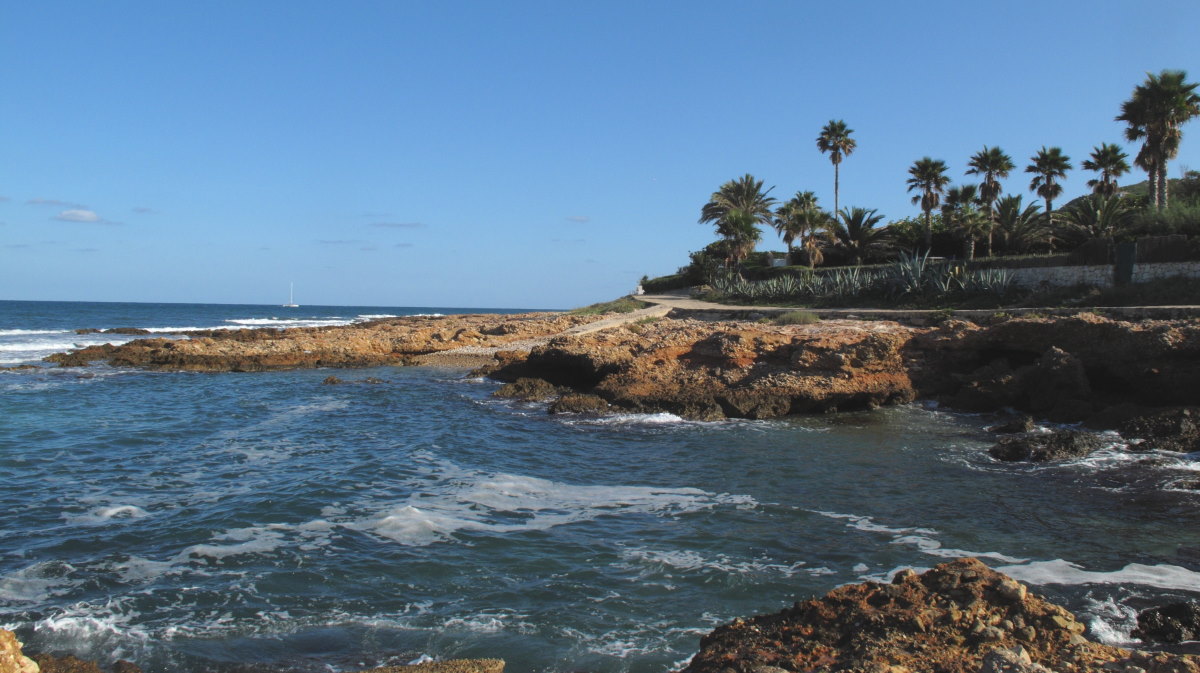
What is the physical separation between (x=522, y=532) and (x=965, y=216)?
1423 inches

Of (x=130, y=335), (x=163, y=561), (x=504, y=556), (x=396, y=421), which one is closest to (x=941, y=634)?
(x=504, y=556)

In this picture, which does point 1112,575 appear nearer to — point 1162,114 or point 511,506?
point 511,506

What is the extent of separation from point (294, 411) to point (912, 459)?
1295 centimetres

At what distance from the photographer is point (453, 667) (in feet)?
15.2

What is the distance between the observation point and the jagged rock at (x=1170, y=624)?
4918mm

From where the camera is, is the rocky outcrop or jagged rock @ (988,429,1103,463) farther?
jagged rock @ (988,429,1103,463)

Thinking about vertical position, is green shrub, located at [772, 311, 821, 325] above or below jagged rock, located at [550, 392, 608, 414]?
above

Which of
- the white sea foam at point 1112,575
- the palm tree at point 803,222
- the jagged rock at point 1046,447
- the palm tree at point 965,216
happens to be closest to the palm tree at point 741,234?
the palm tree at point 803,222

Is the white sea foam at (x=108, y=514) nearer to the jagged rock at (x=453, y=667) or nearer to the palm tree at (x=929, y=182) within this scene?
the jagged rock at (x=453, y=667)

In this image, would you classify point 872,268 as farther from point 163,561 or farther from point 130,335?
point 130,335

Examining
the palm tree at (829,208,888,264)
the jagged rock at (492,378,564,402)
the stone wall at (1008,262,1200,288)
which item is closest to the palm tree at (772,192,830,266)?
the palm tree at (829,208,888,264)

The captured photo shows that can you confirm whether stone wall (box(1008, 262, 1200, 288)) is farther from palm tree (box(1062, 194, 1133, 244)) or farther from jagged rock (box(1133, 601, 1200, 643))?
jagged rock (box(1133, 601, 1200, 643))

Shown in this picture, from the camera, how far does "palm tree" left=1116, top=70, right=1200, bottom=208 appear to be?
102ft

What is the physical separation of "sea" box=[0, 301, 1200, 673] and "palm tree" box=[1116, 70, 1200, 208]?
26.1 metres
